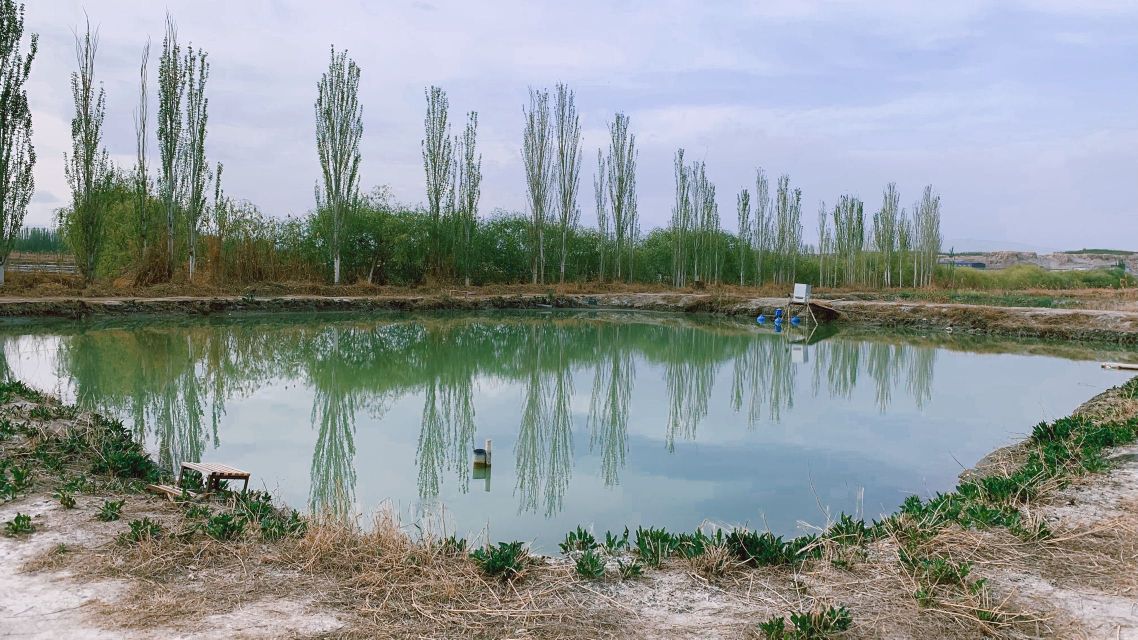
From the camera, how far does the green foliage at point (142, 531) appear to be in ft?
9.05

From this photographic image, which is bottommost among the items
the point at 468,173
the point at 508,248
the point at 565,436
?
the point at 565,436

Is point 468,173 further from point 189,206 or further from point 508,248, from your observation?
point 189,206

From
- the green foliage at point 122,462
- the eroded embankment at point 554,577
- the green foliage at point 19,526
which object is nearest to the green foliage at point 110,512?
the eroded embankment at point 554,577

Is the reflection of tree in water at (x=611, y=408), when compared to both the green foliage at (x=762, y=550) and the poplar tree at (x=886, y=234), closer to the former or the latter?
the green foliage at (x=762, y=550)

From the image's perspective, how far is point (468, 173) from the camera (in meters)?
19.7

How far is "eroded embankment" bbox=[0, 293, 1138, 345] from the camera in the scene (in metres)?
12.9

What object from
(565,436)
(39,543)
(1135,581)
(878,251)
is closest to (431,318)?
(565,436)

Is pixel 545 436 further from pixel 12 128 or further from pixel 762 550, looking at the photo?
pixel 12 128

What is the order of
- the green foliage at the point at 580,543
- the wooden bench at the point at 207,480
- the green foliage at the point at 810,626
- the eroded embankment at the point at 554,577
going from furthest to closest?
the wooden bench at the point at 207,480
the green foliage at the point at 580,543
the eroded embankment at the point at 554,577
the green foliage at the point at 810,626

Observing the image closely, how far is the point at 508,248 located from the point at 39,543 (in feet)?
60.3

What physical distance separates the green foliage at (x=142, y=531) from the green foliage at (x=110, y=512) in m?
0.23

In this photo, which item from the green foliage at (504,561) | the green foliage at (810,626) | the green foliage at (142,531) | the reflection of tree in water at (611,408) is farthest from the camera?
the reflection of tree in water at (611,408)

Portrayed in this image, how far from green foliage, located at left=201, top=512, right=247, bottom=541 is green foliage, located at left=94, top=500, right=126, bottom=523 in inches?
16.7

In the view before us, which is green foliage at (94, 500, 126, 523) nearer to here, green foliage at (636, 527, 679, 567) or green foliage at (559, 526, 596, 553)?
green foliage at (559, 526, 596, 553)
